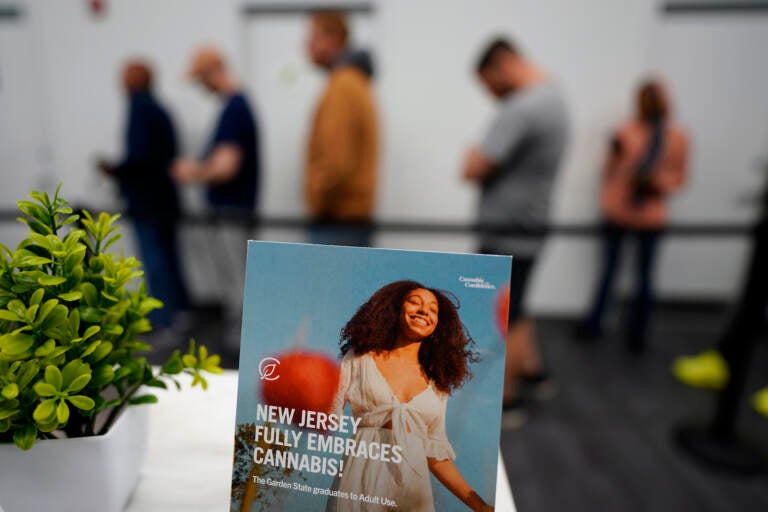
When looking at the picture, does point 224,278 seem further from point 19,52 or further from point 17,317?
point 17,317

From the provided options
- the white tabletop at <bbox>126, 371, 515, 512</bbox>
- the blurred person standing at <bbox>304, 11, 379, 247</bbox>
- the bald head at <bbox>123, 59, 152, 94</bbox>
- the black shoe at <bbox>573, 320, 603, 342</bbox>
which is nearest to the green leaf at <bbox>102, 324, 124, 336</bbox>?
the white tabletop at <bbox>126, 371, 515, 512</bbox>

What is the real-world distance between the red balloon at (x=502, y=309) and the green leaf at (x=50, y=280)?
0.41 meters

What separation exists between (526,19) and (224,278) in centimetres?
227

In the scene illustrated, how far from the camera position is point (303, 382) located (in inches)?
19.0

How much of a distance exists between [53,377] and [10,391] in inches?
1.2

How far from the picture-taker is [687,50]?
9.18 ft

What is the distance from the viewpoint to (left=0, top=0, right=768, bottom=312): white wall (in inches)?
107

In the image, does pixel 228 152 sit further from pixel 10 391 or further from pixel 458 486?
pixel 458 486

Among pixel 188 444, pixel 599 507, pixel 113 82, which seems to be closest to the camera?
pixel 188 444

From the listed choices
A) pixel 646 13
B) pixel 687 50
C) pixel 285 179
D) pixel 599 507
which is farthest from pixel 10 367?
pixel 687 50

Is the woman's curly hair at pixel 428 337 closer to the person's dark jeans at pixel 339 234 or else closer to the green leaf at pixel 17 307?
the green leaf at pixel 17 307

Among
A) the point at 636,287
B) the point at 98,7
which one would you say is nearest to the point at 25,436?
the point at 636,287

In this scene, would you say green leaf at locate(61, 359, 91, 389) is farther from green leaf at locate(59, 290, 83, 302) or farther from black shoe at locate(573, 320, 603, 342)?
black shoe at locate(573, 320, 603, 342)

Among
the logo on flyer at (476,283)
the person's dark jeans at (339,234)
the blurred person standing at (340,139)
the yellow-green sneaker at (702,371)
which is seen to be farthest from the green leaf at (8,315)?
the yellow-green sneaker at (702,371)
